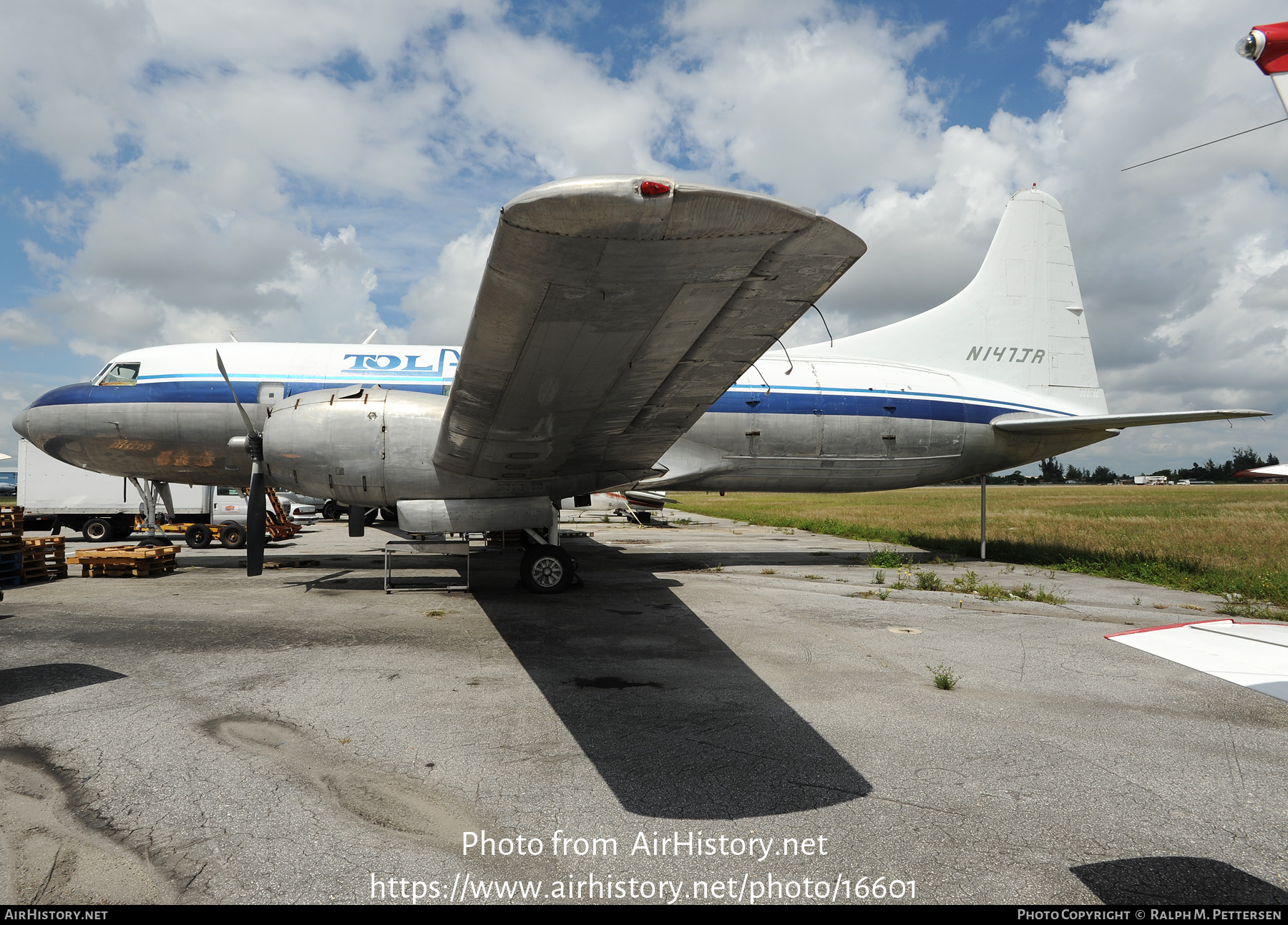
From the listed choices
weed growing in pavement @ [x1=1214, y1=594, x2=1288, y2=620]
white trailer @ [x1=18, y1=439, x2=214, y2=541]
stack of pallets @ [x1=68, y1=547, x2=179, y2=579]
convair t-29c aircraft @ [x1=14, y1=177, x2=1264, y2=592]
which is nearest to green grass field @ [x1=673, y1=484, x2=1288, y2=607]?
weed growing in pavement @ [x1=1214, y1=594, x2=1288, y2=620]

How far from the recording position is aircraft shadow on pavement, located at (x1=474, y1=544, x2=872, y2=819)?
376 centimetres

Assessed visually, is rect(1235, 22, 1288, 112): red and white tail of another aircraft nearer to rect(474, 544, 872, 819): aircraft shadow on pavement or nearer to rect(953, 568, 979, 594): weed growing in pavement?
rect(474, 544, 872, 819): aircraft shadow on pavement

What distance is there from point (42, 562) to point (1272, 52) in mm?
16990

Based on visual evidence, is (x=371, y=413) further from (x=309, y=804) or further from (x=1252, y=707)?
(x=1252, y=707)

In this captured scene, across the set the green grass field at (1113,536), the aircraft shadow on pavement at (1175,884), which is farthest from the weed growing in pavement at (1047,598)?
the aircraft shadow on pavement at (1175,884)

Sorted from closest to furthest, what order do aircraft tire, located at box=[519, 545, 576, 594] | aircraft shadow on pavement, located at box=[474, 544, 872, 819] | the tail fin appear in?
aircraft shadow on pavement, located at box=[474, 544, 872, 819], aircraft tire, located at box=[519, 545, 576, 594], the tail fin

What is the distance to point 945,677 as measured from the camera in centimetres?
588

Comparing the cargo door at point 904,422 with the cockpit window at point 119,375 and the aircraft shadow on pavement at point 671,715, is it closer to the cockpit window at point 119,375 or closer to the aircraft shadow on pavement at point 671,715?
the aircraft shadow on pavement at point 671,715

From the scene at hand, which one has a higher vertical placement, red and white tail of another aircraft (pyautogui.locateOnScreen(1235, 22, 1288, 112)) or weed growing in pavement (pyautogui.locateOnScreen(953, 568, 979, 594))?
red and white tail of another aircraft (pyautogui.locateOnScreen(1235, 22, 1288, 112))

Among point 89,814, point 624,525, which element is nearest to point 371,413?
point 89,814

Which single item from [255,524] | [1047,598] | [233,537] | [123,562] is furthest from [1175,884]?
[233,537]

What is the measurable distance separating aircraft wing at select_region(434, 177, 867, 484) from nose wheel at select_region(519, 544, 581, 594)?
376 cm

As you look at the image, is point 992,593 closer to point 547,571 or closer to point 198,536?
point 547,571

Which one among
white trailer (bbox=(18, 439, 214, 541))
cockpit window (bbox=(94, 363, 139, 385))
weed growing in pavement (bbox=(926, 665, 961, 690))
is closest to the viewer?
weed growing in pavement (bbox=(926, 665, 961, 690))
